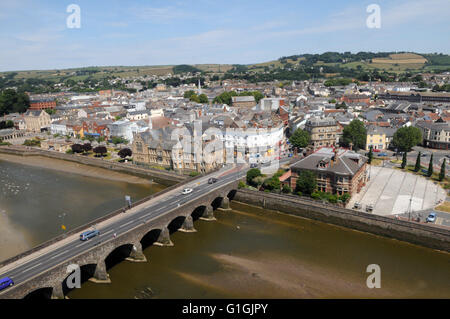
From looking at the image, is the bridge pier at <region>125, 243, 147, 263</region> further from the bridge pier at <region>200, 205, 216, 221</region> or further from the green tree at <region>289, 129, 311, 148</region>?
the green tree at <region>289, 129, 311, 148</region>

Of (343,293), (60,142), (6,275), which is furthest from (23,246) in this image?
(60,142)

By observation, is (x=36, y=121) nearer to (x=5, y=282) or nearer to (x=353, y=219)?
(x=5, y=282)

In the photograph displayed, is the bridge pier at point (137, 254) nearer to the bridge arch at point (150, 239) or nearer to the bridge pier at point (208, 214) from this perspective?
the bridge arch at point (150, 239)

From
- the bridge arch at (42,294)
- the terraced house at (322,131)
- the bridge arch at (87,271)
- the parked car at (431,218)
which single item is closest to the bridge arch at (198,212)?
the bridge arch at (87,271)

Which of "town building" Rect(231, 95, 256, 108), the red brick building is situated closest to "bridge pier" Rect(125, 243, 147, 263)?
"town building" Rect(231, 95, 256, 108)

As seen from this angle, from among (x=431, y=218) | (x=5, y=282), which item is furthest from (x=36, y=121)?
(x=431, y=218)
